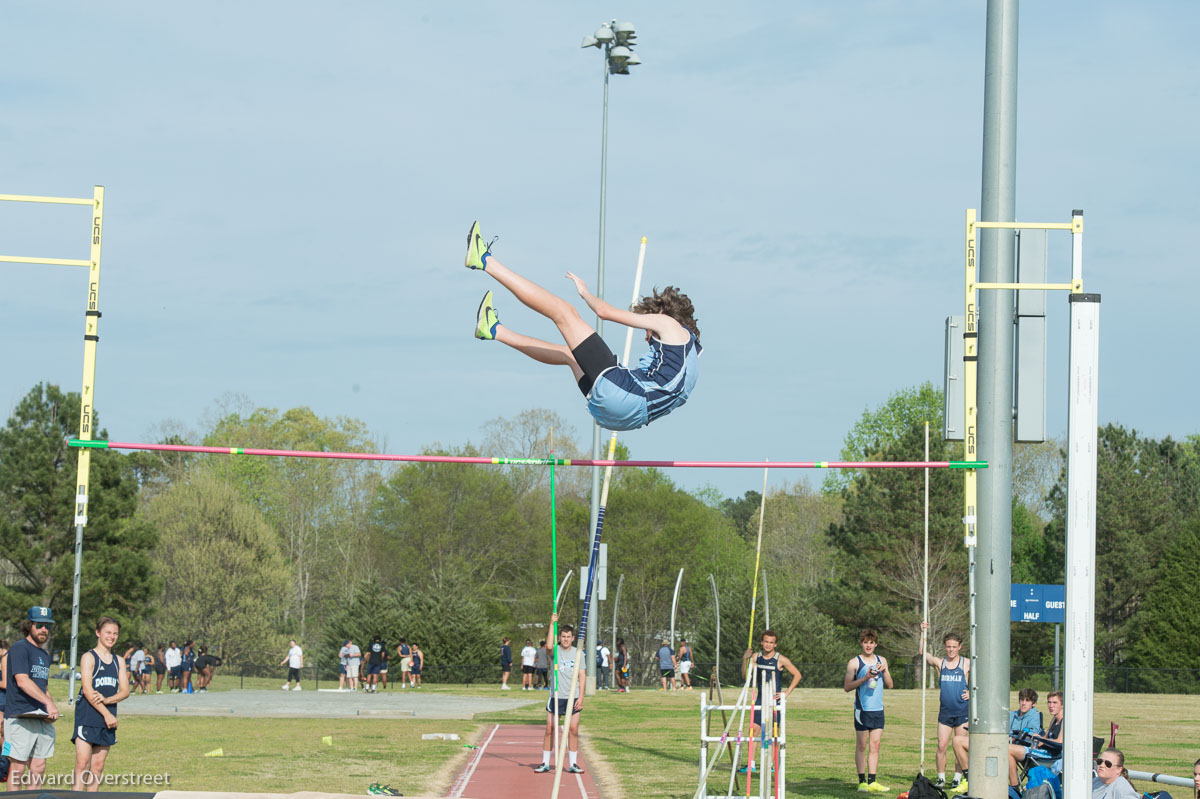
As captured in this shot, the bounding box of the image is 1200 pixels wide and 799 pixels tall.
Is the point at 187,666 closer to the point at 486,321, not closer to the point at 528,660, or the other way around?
the point at 528,660

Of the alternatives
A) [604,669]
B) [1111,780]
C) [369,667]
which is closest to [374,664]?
[369,667]

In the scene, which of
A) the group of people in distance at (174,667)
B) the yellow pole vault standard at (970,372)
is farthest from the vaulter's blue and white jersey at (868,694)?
the group of people in distance at (174,667)

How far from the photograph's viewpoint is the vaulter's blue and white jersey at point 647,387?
6.04 meters

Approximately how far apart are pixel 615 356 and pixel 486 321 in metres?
0.82

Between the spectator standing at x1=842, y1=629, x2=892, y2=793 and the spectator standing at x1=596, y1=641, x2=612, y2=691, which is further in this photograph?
the spectator standing at x1=596, y1=641, x2=612, y2=691

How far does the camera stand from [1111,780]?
7762 millimetres

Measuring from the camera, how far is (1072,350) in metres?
6.09

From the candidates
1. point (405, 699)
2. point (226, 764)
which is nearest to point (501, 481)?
point (405, 699)

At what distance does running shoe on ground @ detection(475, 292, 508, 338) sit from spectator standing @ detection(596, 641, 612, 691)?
71.3 feet

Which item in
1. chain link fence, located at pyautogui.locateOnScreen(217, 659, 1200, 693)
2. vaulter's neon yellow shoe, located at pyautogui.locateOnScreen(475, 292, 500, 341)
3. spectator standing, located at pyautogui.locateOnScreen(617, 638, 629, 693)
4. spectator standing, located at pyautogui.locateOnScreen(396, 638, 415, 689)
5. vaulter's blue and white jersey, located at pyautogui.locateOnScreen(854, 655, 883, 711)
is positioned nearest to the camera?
vaulter's neon yellow shoe, located at pyautogui.locateOnScreen(475, 292, 500, 341)

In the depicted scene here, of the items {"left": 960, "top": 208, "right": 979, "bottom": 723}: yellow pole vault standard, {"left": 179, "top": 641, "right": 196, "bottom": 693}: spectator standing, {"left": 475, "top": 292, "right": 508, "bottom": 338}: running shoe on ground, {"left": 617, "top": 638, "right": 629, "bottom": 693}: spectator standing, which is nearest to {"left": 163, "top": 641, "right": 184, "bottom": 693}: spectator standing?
{"left": 179, "top": 641, "right": 196, "bottom": 693}: spectator standing

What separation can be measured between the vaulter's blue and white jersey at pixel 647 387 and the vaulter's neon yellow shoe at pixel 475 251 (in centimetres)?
86

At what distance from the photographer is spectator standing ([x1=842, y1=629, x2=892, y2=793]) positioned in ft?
35.3

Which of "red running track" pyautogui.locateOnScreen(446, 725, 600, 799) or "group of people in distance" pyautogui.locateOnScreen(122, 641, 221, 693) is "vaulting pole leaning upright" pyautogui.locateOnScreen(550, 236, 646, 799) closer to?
"red running track" pyautogui.locateOnScreen(446, 725, 600, 799)
